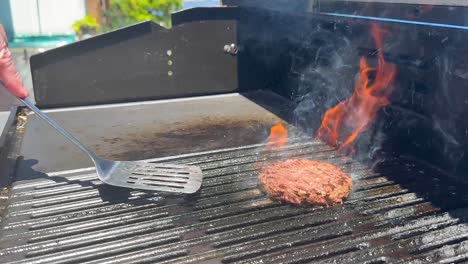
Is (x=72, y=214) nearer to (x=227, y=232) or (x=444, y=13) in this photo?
(x=227, y=232)

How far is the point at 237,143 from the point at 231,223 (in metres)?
1.18

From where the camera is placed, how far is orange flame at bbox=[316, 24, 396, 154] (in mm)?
3101

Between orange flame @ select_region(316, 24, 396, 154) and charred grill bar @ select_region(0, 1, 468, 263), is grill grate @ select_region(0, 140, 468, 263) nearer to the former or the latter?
charred grill bar @ select_region(0, 1, 468, 263)

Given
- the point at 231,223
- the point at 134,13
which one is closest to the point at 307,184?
the point at 231,223

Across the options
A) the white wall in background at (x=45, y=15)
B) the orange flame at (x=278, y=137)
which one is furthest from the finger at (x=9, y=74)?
the white wall in background at (x=45, y=15)

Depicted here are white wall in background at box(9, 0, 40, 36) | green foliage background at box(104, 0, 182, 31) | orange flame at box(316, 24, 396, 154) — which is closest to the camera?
orange flame at box(316, 24, 396, 154)

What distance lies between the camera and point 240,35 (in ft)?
15.5

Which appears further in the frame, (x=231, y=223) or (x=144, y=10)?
(x=144, y=10)

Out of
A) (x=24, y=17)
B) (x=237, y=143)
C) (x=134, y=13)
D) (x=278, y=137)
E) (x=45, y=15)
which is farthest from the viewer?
(x=45, y=15)

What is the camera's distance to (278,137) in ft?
11.2

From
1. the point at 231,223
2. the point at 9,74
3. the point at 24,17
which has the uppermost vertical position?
the point at 24,17

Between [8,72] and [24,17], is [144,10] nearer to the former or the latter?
[24,17]

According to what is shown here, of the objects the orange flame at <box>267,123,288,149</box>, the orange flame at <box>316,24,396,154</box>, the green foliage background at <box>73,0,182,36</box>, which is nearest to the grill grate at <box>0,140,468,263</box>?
the orange flame at <box>267,123,288,149</box>

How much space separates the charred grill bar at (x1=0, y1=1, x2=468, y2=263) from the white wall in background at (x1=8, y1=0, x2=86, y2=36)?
855cm
